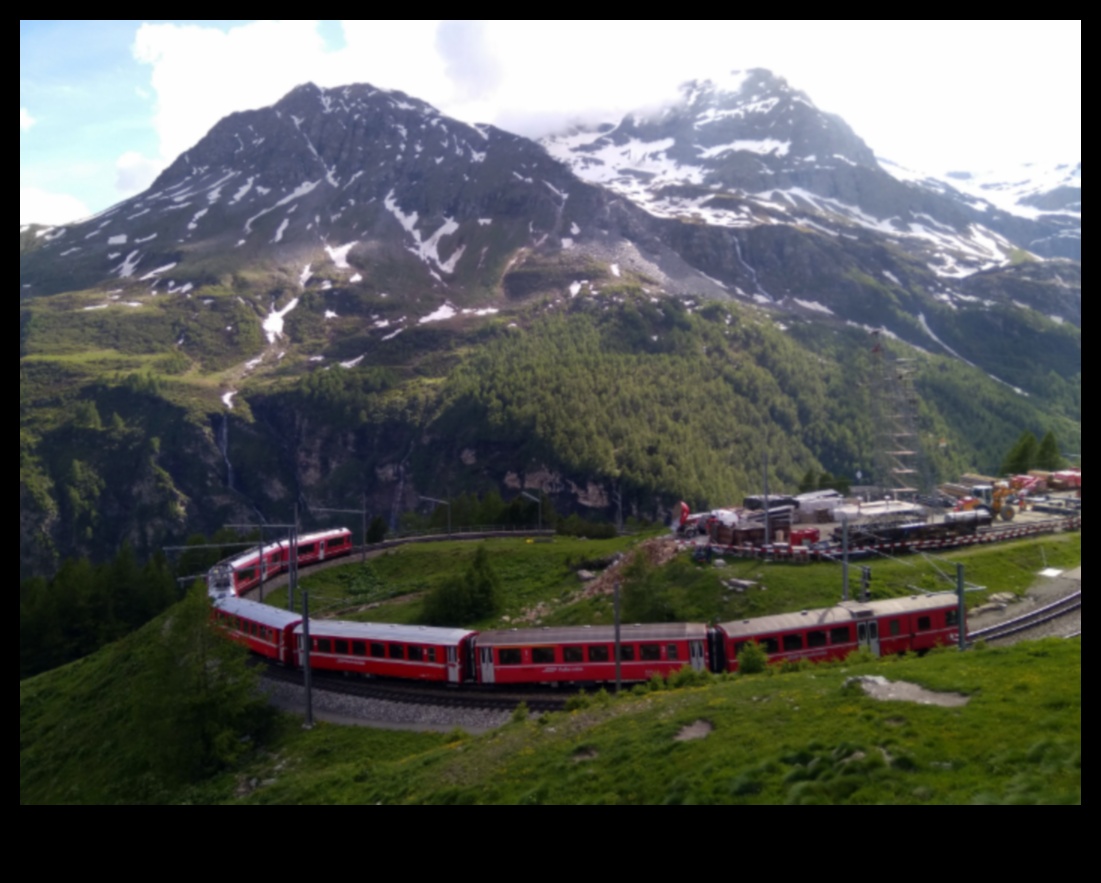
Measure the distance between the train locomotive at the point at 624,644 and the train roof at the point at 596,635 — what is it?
0.04 metres

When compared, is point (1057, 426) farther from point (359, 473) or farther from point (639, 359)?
point (359, 473)

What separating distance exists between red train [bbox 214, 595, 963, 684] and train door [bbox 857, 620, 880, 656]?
1.6 inches

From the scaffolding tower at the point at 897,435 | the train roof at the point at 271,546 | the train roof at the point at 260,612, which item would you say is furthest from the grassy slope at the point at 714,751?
the scaffolding tower at the point at 897,435

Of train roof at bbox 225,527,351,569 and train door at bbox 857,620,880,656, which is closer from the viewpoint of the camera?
train door at bbox 857,620,880,656

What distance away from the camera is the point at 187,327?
200m

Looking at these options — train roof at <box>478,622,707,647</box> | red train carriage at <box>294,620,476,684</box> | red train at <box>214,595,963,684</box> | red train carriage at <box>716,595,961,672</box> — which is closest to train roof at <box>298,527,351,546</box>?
red train carriage at <box>294,620,476,684</box>

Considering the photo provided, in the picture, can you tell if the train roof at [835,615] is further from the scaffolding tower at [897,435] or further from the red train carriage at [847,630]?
the scaffolding tower at [897,435]

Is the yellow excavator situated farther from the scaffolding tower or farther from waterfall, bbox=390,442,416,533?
waterfall, bbox=390,442,416,533

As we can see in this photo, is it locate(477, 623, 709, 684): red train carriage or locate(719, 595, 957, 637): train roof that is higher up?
locate(719, 595, 957, 637): train roof

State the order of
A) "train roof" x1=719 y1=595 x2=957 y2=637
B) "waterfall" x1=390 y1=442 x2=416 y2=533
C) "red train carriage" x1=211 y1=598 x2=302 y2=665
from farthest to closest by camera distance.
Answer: "waterfall" x1=390 y1=442 x2=416 y2=533 < "red train carriage" x1=211 y1=598 x2=302 y2=665 < "train roof" x1=719 y1=595 x2=957 y2=637

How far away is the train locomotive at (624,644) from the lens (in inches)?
1168

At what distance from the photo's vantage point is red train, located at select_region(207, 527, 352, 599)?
48719 millimetres

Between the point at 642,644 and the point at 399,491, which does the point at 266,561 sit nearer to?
the point at 642,644

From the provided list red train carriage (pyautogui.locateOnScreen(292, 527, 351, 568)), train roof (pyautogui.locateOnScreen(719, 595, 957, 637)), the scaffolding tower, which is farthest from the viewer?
red train carriage (pyautogui.locateOnScreen(292, 527, 351, 568))
